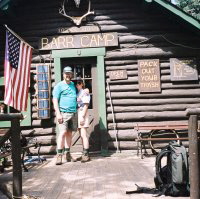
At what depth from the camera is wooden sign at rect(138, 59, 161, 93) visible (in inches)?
323

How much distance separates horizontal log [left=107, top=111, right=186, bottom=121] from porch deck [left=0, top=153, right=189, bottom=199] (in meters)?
1.27

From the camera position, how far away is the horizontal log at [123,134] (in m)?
8.09

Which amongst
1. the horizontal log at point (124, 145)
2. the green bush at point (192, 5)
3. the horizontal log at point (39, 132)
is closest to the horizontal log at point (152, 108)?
the horizontal log at point (124, 145)

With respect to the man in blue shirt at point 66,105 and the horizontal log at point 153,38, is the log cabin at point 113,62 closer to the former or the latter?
the horizontal log at point 153,38

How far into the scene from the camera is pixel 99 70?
8234mm

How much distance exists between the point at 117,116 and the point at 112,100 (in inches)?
18.0

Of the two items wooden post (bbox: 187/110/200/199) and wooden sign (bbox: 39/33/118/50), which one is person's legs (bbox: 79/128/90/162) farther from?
wooden post (bbox: 187/110/200/199)

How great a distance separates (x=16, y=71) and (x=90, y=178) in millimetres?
3132

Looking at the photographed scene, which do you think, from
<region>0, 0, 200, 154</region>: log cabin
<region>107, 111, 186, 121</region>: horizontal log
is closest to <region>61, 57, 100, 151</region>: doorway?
<region>0, 0, 200, 154</region>: log cabin

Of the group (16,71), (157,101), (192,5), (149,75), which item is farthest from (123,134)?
(192,5)

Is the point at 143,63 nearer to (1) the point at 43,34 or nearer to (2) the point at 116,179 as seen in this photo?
(1) the point at 43,34

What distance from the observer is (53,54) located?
8398 millimetres

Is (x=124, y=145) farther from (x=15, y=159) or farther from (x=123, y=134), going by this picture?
(x=15, y=159)

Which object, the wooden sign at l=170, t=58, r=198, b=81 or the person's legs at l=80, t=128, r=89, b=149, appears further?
the wooden sign at l=170, t=58, r=198, b=81
